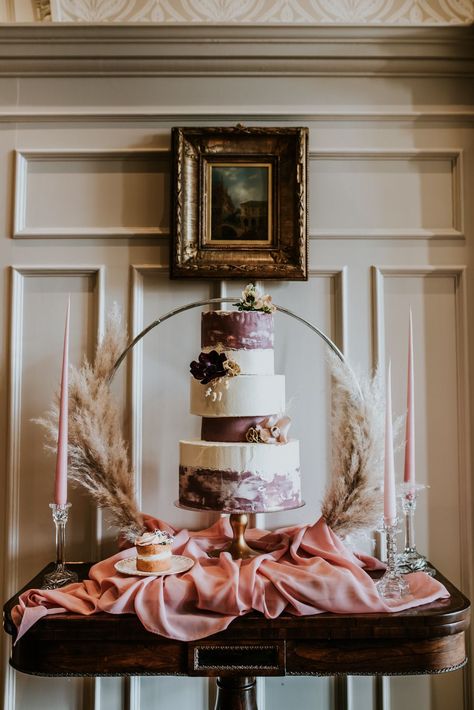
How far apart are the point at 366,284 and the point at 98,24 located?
120cm

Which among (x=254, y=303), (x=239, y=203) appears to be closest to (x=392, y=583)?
(x=254, y=303)

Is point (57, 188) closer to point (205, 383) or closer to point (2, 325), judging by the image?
point (2, 325)

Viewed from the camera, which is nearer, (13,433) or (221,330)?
(221,330)

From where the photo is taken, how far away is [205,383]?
168 centimetres

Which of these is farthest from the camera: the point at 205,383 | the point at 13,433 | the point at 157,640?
the point at 13,433

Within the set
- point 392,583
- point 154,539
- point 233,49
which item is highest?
point 233,49

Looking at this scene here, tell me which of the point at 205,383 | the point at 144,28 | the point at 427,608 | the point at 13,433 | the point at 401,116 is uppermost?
the point at 144,28

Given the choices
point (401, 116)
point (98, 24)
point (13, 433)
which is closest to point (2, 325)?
point (13, 433)

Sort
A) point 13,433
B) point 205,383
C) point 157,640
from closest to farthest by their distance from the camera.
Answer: point 157,640
point 205,383
point 13,433

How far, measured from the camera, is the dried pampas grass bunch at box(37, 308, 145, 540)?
1.83 m

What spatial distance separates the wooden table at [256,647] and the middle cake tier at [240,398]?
49 centimetres

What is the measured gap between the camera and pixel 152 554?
1.59m

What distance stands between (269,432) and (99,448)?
0.51 m

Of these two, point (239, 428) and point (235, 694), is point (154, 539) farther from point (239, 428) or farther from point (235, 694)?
point (235, 694)
